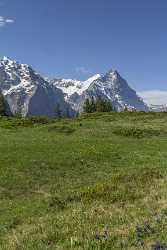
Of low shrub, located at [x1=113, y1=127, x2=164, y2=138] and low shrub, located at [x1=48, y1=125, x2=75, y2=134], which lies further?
low shrub, located at [x1=48, y1=125, x2=75, y2=134]

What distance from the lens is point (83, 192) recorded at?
19844mm

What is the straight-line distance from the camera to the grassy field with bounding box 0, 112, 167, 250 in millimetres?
11430

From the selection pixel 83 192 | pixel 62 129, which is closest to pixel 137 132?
pixel 62 129

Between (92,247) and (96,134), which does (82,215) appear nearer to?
(92,247)

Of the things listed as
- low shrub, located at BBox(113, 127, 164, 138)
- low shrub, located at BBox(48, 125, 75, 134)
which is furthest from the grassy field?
low shrub, located at BBox(48, 125, 75, 134)

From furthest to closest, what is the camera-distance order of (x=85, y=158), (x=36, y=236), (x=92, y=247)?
(x=85, y=158) → (x=36, y=236) → (x=92, y=247)

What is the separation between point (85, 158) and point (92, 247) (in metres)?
22.8

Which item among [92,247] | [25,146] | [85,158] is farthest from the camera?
[25,146]

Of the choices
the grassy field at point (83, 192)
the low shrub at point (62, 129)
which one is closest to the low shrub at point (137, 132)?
the grassy field at point (83, 192)

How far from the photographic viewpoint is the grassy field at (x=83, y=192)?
1143cm

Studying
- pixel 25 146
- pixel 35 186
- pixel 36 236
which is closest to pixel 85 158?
pixel 25 146

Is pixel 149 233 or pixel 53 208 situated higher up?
pixel 149 233

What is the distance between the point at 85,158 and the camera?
33.1 meters

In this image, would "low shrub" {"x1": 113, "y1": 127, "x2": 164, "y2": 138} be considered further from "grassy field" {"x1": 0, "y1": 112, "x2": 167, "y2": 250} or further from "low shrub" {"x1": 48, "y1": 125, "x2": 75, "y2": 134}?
"low shrub" {"x1": 48, "y1": 125, "x2": 75, "y2": 134}
